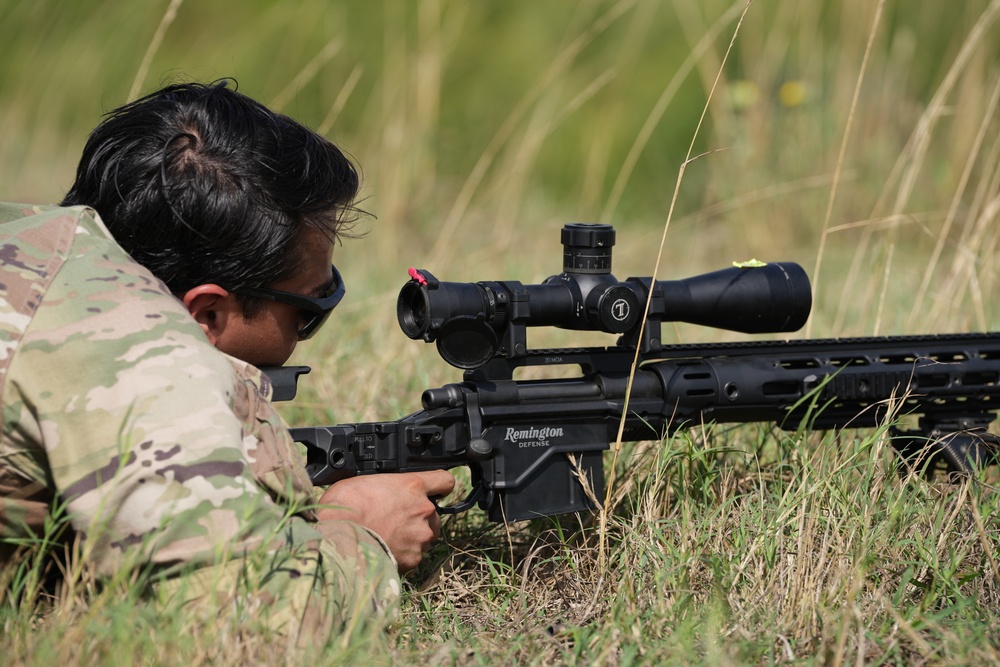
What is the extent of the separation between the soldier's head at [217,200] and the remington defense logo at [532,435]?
26.4 inches

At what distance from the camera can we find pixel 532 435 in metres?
3.30

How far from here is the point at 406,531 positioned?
3.03 m

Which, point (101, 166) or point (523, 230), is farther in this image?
point (523, 230)

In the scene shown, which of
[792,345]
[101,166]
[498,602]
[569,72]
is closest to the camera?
[101,166]

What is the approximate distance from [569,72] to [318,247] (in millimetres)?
8098

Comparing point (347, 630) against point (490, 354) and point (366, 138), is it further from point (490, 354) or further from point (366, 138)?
point (366, 138)

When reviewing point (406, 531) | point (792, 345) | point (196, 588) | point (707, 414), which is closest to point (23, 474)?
point (196, 588)

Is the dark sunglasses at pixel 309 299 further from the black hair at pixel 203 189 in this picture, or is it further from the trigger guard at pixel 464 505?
the trigger guard at pixel 464 505

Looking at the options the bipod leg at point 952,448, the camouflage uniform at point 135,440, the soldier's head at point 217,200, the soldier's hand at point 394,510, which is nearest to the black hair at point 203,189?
the soldier's head at point 217,200

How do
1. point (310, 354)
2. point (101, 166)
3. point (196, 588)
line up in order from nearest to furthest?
point (196, 588)
point (101, 166)
point (310, 354)

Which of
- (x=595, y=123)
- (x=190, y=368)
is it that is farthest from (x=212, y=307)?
(x=595, y=123)

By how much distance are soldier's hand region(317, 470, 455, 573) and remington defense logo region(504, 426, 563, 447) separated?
30 cm

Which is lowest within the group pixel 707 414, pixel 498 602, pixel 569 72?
pixel 498 602

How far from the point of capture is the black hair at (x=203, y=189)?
290 cm
